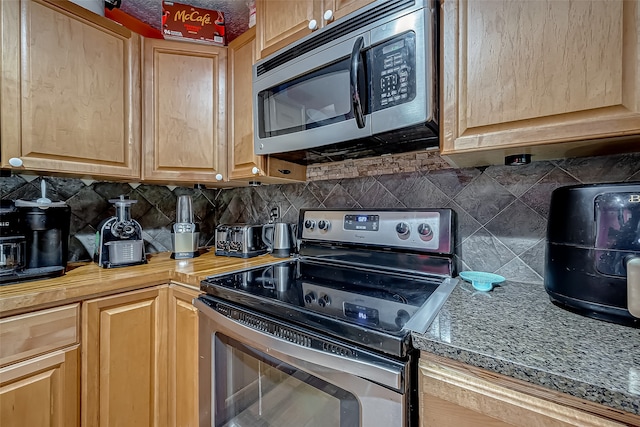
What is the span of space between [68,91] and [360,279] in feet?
4.83

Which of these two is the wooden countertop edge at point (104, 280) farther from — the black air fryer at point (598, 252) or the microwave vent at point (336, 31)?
the black air fryer at point (598, 252)

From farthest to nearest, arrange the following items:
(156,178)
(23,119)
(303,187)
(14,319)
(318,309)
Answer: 1. (303,187)
2. (156,178)
3. (23,119)
4. (14,319)
5. (318,309)

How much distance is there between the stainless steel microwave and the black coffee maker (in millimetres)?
896

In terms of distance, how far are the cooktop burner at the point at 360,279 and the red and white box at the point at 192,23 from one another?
44.6 inches

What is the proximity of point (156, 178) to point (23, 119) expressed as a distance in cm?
51

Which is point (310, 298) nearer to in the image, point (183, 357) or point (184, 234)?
point (183, 357)

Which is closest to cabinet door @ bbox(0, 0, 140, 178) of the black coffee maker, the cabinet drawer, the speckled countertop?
the black coffee maker

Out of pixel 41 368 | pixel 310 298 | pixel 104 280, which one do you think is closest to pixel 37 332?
pixel 41 368

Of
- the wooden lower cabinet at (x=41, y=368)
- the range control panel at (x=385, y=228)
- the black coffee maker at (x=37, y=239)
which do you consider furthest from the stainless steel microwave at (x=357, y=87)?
the wooden lower cabinet at (x=41, y=368)

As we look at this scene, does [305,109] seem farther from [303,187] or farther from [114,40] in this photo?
[114,40]

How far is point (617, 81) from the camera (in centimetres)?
61

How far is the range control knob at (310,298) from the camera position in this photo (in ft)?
2.80

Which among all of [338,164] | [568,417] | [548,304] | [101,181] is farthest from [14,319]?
[548,304]

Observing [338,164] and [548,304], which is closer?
[548,304]
